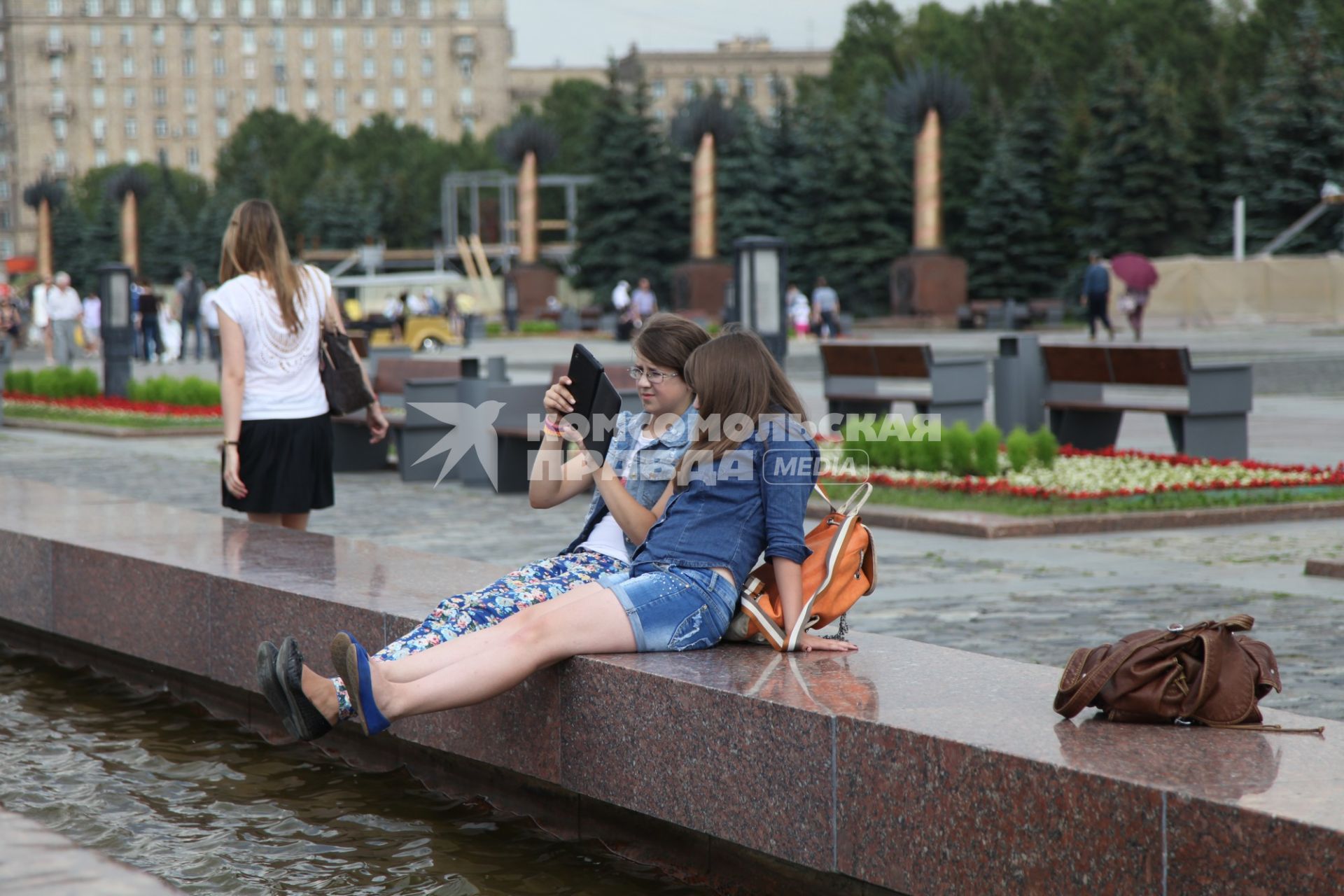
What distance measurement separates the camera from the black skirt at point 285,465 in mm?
6711

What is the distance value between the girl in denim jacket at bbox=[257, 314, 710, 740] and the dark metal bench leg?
9.98m

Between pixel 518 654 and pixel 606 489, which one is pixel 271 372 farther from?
pixel 518 654

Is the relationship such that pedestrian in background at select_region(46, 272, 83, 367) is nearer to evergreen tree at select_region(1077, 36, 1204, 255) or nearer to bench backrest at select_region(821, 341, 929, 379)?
bench backrest at select_region(821, 341, 929, 379)

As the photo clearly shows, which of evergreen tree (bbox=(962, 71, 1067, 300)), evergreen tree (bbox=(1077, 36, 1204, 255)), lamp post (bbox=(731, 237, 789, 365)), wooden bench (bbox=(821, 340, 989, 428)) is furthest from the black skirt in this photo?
evergreen tree (bbox=(962, 71, 1067, 300))

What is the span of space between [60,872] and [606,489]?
2737 millimetres

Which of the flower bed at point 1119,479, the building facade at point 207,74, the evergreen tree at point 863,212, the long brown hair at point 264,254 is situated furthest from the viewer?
the building facade at point 207,74

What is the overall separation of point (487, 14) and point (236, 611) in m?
148

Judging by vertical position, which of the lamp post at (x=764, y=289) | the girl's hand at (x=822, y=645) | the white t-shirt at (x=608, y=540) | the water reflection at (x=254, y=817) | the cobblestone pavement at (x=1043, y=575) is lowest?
the water reflection at (x=254, y=817)

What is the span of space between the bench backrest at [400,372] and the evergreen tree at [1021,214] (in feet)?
129

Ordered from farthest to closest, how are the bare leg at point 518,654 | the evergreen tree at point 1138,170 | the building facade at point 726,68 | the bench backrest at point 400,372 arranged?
the building facade at point 726,68
the evergreen tree at point 1138,170
the bench backrest at point 400,372
the bare leg at point 518,654

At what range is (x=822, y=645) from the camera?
4.68 meters

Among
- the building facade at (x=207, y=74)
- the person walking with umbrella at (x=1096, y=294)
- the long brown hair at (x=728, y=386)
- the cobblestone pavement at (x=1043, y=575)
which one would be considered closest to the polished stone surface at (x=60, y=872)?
the long brown hair at (x=728, y=386)

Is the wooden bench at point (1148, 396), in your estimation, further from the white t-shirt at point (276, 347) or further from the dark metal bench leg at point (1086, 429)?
the white t-shirt at point (276, 347)

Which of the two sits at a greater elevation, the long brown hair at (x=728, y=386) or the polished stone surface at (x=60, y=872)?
the long brown hair at (x=728, y=386)
